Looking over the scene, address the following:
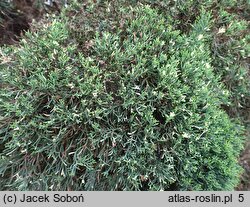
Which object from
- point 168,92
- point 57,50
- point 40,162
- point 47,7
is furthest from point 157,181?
point 47,7

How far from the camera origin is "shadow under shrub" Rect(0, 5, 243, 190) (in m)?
2.20

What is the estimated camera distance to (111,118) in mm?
2281

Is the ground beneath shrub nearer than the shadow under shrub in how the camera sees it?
No

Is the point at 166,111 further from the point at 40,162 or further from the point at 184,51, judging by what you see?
the point at 40,162

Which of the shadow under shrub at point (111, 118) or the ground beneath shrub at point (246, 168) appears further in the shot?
the ground beneath shrub at point (246, 168)

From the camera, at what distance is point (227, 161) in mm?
2363

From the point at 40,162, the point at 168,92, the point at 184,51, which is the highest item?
the point at 184,51

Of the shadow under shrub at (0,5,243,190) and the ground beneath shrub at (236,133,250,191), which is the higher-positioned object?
the shadow under shrub at (0,5,243,190)

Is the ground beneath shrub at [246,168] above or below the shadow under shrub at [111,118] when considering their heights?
below

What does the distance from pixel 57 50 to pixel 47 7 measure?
43.7 inches

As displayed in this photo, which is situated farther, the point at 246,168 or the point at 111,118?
the point at 246,168

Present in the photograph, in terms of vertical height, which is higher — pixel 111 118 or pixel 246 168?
pixel 111 118

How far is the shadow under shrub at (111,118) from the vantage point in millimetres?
2201
